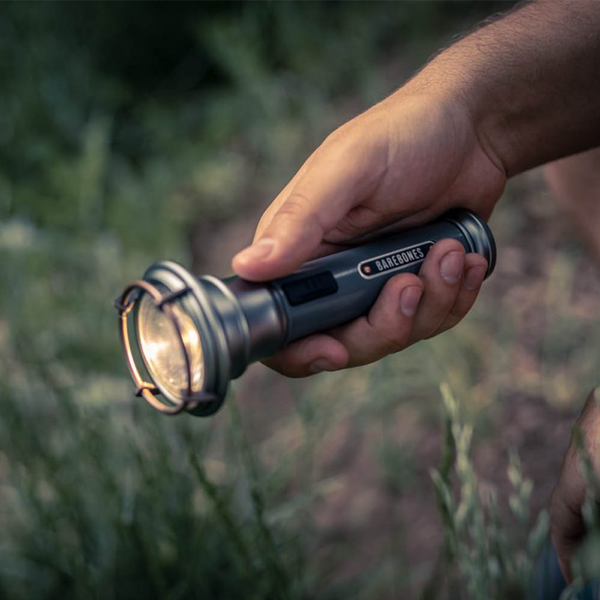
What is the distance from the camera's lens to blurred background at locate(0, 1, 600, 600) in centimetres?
124

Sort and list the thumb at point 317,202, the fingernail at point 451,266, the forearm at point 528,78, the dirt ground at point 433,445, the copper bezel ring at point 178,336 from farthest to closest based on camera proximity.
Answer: the dirt ground at point 433,445, the forearm at point 528,78, the fingernail at point 451,266, the thumb at point 317,202, the copper bezel ring at point 178,336

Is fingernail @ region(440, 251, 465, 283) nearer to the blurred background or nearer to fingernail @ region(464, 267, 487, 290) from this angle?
fingernail @ region(464, 267, 487, 290)

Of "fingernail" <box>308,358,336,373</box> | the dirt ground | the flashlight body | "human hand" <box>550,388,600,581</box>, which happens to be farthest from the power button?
the dirt ground

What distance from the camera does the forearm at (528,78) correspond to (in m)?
1.20

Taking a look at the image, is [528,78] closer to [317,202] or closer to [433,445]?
[317,202]

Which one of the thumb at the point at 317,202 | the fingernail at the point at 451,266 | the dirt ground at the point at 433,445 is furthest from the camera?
the dirt ground at the point at 433,445

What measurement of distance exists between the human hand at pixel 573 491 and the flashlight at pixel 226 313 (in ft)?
0.99

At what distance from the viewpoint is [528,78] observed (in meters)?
1.22

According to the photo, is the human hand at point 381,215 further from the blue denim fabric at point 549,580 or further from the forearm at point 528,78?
the blue denim fabric at point 549,580

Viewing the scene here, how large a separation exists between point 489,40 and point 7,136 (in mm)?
2249

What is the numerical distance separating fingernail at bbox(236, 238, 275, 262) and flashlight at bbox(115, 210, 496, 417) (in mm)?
33

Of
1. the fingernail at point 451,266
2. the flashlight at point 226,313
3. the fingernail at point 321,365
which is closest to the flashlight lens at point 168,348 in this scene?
the flashlight at point 226,313

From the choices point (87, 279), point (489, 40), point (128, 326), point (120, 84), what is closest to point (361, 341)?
point (128, 326)

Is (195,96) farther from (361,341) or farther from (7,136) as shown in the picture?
(361,341)
